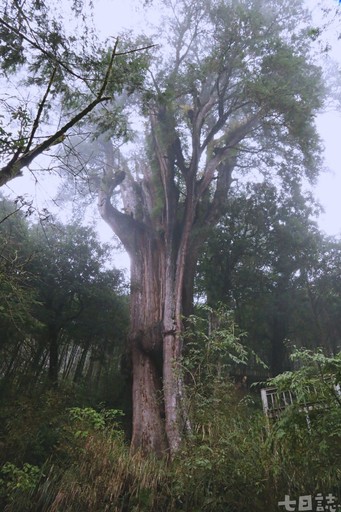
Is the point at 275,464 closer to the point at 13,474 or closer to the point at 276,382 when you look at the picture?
the point at 276,382

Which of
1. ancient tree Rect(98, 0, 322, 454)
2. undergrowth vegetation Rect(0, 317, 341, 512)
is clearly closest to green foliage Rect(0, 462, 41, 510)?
undergrowth vegetation Rect(0, 317, 341, 512)

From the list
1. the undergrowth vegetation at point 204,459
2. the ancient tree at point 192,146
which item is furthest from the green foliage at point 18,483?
the ancient tree at point 192,146

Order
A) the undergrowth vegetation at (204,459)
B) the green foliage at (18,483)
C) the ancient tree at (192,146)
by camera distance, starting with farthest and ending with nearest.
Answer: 1. the ancient tree at (192,146)
2. the green foliage at (18,483)
3. the undergrowth vegetation at (204,459)

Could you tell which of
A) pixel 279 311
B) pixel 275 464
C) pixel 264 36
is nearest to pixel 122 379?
pixel 279 311

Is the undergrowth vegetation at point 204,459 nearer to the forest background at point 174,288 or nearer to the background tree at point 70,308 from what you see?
the forest background at point 174,288

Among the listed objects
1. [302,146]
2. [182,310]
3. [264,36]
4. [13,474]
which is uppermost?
[264,36]

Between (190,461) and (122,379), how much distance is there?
18.6ft

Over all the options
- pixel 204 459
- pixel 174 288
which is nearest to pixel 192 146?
pixel 174 288

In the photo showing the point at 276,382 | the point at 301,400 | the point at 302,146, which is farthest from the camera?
the point at 302,146

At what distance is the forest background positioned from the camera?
2.77 metres

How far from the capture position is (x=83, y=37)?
4.01 metres

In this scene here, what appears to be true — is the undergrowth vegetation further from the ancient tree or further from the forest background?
the ancient tree

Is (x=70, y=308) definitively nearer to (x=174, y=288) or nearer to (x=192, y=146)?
(x=174, y=288)

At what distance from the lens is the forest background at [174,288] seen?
9.08 feet
